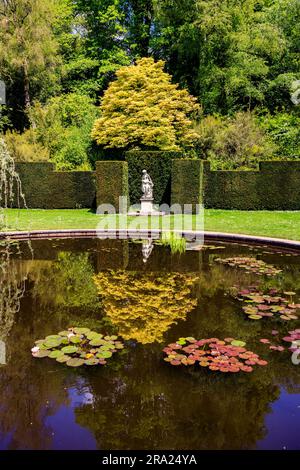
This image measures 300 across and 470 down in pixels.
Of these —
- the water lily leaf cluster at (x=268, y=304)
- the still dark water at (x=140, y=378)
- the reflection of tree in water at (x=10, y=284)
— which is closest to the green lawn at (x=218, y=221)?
the reflection of tree in water at (x=10, y=284)

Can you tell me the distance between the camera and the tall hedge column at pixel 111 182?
17.5 m

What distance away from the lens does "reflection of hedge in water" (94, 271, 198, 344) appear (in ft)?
17.4

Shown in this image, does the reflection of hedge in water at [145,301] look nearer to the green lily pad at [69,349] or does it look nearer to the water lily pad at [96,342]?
the water lily pad at [96,342]

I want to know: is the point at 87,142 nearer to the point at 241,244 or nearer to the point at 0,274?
the point at 241,244

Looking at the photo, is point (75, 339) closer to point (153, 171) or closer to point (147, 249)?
point (147, 249)

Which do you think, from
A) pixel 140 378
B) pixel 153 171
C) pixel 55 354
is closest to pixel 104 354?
pixel 55 354

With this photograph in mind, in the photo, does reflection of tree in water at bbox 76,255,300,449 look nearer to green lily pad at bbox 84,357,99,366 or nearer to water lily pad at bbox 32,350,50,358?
green lily pad at bbox 84,357,99,366

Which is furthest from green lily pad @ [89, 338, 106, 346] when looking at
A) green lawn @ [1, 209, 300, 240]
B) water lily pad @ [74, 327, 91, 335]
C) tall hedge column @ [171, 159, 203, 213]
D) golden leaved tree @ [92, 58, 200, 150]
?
golden leaved tree @ [92, 58, 200, 150]

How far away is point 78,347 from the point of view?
4.69 m

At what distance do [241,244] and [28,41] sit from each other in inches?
791

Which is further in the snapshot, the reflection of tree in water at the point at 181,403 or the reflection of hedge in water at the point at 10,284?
the reflection of hedge in water at the point at 10,284

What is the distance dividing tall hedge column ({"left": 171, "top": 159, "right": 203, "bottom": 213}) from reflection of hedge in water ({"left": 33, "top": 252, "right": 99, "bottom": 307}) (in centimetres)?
923

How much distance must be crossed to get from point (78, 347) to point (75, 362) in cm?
41

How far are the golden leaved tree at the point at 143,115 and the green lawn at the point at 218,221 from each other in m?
5.76
